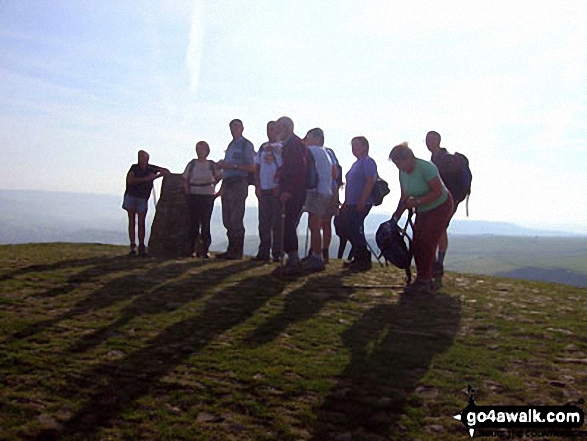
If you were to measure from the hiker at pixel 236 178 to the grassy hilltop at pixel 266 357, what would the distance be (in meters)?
3.31

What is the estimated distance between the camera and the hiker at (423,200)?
8.38 meters

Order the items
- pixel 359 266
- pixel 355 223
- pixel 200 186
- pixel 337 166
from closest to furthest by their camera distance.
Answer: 1. pixel 355 223
2. pixel 359 266
3. pixel 337 166
4. pixel 200 186

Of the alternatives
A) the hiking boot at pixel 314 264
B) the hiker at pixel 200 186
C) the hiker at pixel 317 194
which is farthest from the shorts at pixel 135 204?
the hiking boot at pixel 314 264

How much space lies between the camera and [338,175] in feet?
42.8

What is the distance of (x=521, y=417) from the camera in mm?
4461

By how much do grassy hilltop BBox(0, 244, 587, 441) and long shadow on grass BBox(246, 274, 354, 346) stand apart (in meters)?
0.03

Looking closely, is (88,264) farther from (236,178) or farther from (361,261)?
(361,261)

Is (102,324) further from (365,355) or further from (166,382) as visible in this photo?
(365,355)

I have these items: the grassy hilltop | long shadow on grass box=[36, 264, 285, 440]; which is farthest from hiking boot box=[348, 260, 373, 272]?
long shadow on grass box=[36, 264, 285, 440]

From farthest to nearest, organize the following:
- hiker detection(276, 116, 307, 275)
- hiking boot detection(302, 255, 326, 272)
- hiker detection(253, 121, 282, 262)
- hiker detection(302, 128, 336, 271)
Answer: hiker detection(253, 121, 282, 262), hiking boot detection(302, 255, 326, 272), hiker detection(302, 128, 336, 271), hiker detection(276, 116, 307, 275)

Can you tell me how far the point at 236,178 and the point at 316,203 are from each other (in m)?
2.95

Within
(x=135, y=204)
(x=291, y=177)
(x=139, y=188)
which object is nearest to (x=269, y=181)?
(x=291, y=177)

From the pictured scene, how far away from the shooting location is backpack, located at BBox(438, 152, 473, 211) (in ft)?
34.0

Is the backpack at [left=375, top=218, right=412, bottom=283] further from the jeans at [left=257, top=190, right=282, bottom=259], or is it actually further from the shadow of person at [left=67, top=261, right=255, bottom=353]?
the shadow of person at [left=67, top=261, right=255, bottom=353]
